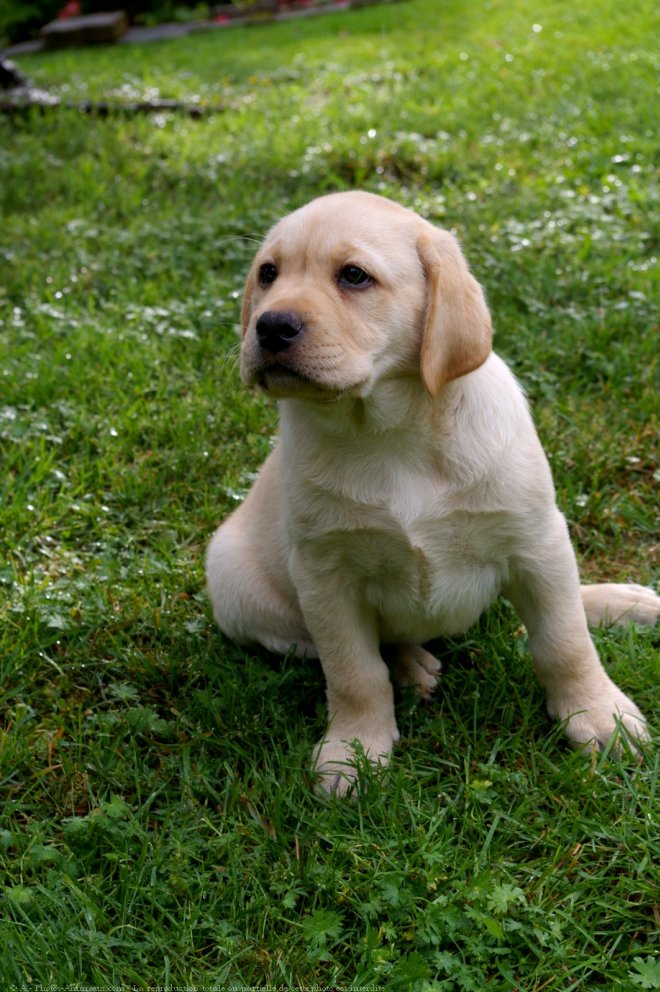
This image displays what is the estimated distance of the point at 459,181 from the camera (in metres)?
5.61

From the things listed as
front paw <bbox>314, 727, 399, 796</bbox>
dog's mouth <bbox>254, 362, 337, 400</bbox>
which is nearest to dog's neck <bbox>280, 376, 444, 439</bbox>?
dog's mouth <bbox>254, 362, 337, 400</bbox>

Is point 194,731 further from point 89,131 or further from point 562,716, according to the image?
point 89,131

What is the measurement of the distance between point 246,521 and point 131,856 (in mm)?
1017

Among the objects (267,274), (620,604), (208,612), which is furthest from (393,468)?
(208,612)

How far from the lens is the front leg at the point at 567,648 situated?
254cm

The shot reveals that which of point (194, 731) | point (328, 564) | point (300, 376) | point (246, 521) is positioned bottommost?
point (194, 731)

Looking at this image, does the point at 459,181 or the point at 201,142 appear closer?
the point at 459,181

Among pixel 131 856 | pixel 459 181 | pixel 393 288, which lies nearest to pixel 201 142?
pixel 459 181

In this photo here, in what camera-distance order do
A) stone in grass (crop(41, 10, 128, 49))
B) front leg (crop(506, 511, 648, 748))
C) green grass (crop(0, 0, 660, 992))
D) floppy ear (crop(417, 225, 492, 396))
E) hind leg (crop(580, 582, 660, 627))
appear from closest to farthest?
green grass (crop(0, 0, 660, 992)), floppy ear (crop(417, 225, 492, 396)), front leg (crop(506, 511, 648, 748)), hind leg (crop(580, 582, 660, 627)), stone in grass (crop(41, 10, 128, 49))

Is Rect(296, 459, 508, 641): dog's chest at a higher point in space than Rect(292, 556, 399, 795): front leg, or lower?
higher

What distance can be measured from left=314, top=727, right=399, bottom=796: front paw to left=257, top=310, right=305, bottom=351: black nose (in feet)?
3.16

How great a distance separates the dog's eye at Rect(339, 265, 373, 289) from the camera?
7.70 feet

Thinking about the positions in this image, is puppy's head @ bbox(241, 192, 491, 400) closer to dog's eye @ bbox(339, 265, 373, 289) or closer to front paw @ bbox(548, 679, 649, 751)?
dog's eye @ bbox(339, 265, 373, 289)

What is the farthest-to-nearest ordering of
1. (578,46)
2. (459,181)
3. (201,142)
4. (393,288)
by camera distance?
(578,46) → (201,142) → (459,181) → (393,288)
